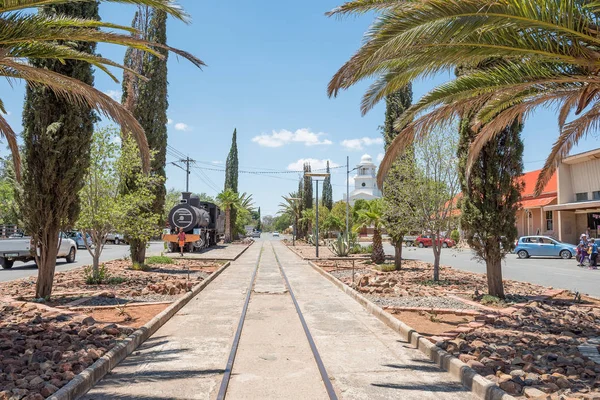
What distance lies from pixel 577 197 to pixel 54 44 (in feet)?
129

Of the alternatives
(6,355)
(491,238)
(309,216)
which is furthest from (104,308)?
(309,216)

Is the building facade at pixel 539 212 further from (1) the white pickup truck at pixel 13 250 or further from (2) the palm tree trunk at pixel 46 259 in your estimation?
(2) the palm tree trunk at pixel 46 259

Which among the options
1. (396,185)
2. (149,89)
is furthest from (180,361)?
(149,89)

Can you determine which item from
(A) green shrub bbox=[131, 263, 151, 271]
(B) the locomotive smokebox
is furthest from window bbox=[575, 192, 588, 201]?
(A) green shrub bbox=[131, 263, 151, 271]

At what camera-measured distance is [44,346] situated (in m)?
6.36

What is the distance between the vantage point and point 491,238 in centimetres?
1084

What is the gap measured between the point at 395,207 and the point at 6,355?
1233 cm

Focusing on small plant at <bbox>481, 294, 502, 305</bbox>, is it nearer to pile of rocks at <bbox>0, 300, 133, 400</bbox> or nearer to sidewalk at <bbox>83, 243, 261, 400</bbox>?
sidewalk at <bbox>83, 243, 261, 400</bbox>

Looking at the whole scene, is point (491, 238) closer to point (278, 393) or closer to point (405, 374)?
point (405, 374)

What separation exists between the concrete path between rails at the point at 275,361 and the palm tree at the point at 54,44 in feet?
11.2

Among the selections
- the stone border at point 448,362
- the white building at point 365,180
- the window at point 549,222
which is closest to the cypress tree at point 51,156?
the stone border at point 448,362

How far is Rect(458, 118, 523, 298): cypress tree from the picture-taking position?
35.4 ft

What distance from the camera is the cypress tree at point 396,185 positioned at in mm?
15852

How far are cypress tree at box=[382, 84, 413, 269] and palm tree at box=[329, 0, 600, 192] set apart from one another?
690 cm
